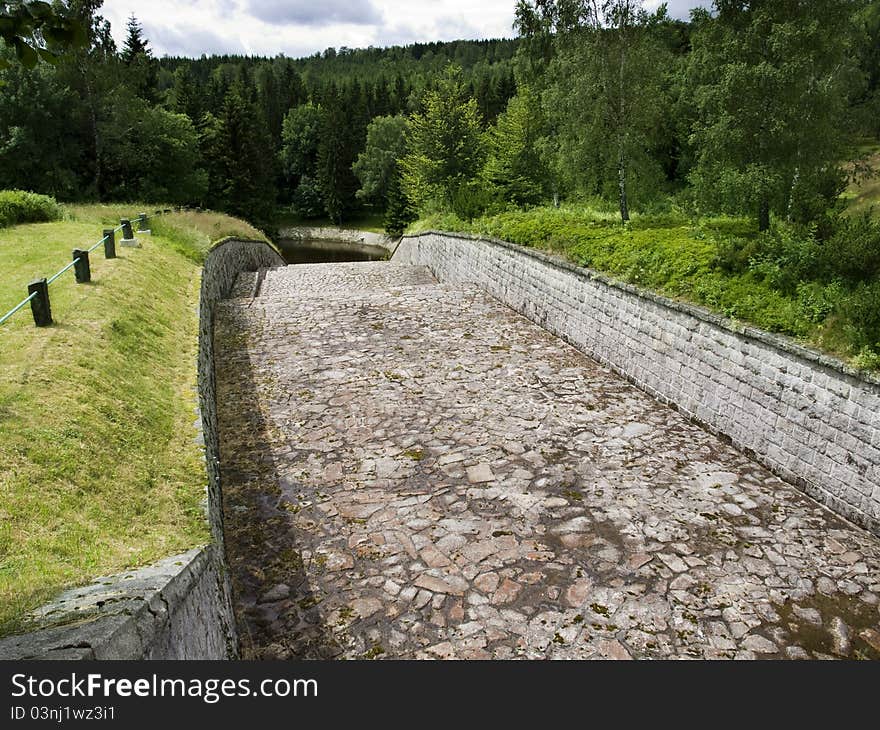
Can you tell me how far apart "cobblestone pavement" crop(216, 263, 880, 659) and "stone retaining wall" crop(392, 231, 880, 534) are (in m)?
0.30

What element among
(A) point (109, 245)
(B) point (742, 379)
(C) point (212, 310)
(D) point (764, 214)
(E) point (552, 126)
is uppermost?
(E) point (552, 126)

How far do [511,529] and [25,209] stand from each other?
20163 millimetres

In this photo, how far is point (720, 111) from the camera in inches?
527

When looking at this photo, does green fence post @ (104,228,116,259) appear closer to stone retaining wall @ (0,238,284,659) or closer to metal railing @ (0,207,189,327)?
metal railing @ (0,207,189,327)

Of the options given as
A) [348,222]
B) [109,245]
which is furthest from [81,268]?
[348,222]

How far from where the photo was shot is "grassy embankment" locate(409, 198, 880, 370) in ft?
23.1

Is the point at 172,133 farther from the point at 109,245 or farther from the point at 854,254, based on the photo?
the point at 854,254

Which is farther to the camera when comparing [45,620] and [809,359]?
[809,359]

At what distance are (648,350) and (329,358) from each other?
592 centimetres

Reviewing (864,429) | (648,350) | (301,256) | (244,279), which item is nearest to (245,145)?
(301,256)

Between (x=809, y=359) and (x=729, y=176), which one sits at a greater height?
(x=729, y=176)

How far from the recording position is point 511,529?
650 cm

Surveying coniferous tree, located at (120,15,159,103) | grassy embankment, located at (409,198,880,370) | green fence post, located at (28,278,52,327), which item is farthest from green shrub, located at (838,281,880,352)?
coniferous tree, located at (120,15,159,103)

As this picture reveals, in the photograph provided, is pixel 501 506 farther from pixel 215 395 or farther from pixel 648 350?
pixel 215 395
